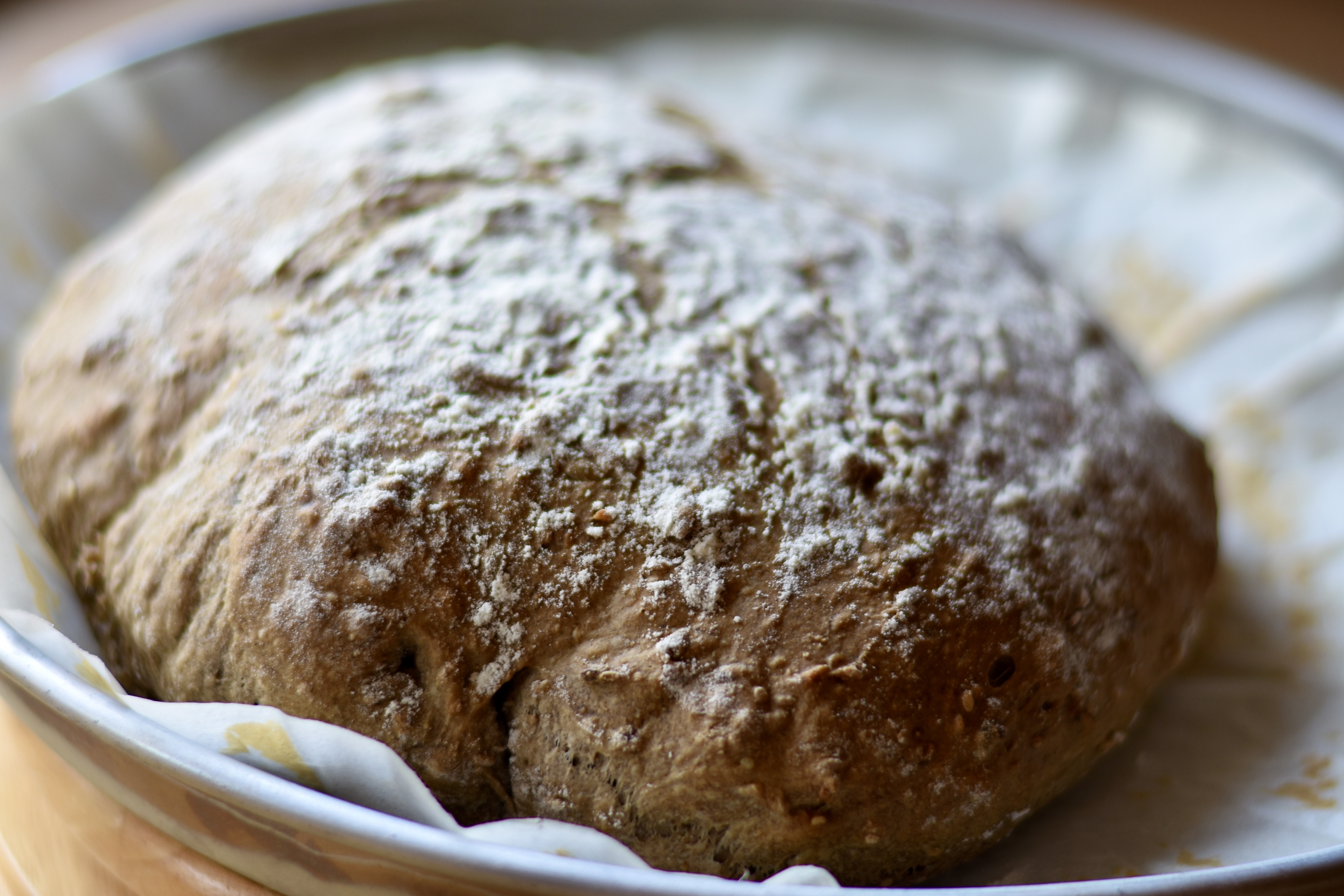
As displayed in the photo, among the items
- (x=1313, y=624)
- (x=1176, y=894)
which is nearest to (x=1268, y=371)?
(x=1313, y=624)

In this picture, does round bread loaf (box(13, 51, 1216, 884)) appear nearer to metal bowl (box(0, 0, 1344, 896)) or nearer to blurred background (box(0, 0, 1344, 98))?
metal bowl (box(0, 0, 1344, 896))

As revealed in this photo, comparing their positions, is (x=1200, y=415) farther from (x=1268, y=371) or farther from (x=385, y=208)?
(x=385, y=208)

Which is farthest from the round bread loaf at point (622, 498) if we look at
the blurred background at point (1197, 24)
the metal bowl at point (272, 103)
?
the blurred background at point (1197, 24)

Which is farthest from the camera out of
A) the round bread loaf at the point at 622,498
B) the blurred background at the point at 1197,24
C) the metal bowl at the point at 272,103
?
the blurred background at the point at 1197,24

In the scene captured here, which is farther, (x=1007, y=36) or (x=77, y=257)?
(x=1007, y=36)

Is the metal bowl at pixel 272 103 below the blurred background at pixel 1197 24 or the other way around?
below

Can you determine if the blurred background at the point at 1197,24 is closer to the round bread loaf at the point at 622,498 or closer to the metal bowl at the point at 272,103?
the metal bowl at the point at 272,103

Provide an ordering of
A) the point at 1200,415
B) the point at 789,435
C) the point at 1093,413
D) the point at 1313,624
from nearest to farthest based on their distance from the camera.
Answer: the point at 789,435, the point at 1093,413, the point at 1313,624, the point at 1200,415
